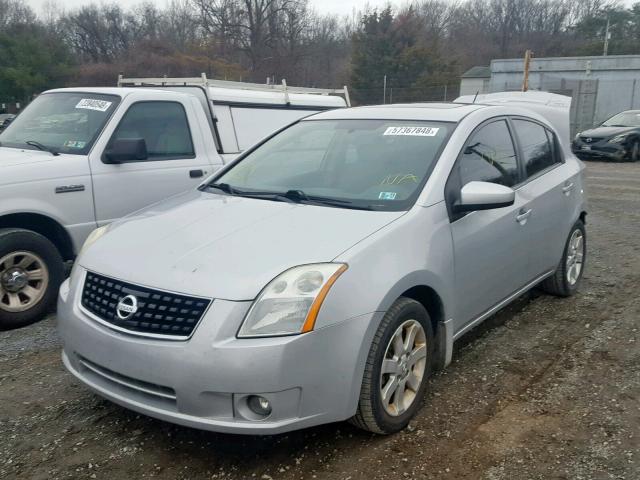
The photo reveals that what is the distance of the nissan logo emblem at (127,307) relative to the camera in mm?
2742

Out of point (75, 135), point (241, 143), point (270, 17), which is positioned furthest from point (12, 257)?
point (270, 17)

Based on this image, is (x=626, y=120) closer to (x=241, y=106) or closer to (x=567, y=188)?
(x=567, y=188)

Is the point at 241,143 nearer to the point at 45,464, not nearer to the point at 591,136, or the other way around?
the point at 45,464

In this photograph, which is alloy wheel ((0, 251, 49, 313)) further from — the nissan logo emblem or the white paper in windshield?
the nissan logo emblem

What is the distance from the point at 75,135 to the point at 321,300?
3.47m

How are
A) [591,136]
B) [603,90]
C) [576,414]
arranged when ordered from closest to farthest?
[576,414] < [591,136] < [603,90]

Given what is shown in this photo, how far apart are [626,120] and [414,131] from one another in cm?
1721

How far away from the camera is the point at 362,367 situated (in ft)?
9.13

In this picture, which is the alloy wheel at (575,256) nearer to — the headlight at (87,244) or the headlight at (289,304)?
the headlight at (289,304)

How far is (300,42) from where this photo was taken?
5769 cm

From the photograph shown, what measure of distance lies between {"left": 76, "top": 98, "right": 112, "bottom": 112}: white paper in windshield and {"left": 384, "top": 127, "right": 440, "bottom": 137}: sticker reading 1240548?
269cm

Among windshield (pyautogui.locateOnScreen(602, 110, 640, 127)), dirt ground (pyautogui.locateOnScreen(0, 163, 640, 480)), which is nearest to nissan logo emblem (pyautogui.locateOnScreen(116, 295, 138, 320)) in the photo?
dirt ground (pyautogui.locateOnScreen(0, 163, 640, 480))

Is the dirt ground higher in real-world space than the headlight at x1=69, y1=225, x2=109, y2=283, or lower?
lower

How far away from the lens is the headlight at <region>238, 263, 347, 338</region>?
259cm
